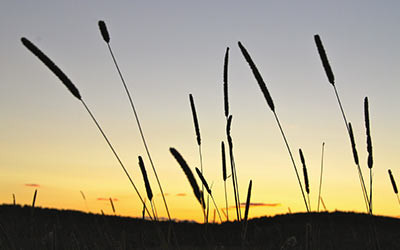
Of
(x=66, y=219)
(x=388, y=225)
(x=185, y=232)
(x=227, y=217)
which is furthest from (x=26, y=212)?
(x=227, y=217)

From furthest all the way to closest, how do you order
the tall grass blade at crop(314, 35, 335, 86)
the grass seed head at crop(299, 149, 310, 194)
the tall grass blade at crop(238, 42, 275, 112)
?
the grass seed head at crop(299, 149, 310, 194), the tall grass blade at crop(314, 35, 335, 86), the tall grass blade at crop(238, 42, 275, 112)

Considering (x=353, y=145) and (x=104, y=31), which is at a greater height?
(x=104, y=31)

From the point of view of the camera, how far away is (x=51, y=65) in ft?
4.98

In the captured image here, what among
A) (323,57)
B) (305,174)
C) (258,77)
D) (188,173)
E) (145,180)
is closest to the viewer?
(188,173)

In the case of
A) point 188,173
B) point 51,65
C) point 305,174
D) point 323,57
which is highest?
point 323,57

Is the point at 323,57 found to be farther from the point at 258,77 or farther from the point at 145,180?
the point at 145,180

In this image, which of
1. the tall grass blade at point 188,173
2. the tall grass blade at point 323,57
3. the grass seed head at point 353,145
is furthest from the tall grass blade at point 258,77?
the tall grass blade at point 188,173

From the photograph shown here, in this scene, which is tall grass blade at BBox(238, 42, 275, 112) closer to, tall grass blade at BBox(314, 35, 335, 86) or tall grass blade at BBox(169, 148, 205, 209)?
tall grass blade at BBox(314, 35, 335, 86)

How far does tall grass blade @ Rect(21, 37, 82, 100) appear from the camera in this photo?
1.50m

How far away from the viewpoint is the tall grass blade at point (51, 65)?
1.50 m

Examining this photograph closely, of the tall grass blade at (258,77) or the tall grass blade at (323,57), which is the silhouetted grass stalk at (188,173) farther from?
the tall grass blade at (323,57)

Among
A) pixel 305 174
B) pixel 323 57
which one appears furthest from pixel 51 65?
pixel 305 174

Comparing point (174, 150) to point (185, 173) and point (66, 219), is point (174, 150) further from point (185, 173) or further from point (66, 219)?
point (66, 219)

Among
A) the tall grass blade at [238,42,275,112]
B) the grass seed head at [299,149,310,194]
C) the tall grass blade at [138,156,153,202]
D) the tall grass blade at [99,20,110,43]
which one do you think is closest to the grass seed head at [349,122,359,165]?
the grass seed head at [299,149,310,194]
